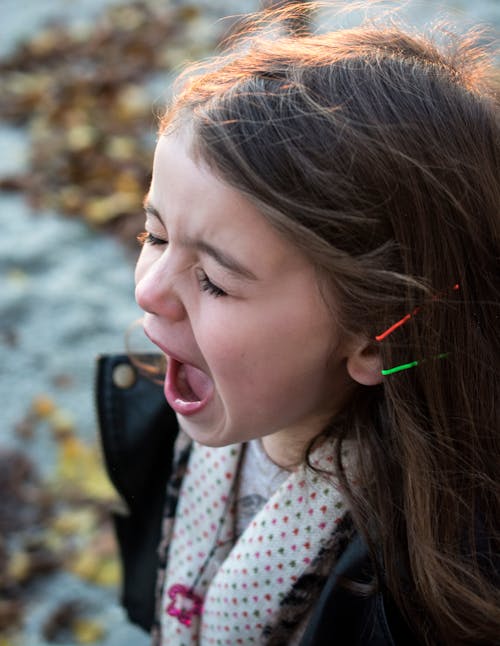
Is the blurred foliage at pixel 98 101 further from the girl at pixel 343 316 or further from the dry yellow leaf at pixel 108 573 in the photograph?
the girl at pixel 343 316

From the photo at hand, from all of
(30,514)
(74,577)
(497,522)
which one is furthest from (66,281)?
(497,522)

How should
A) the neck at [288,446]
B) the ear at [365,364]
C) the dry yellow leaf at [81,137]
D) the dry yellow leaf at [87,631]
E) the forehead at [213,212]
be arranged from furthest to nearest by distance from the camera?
the dry yellow leaf at [81,137] < the dry yellow leaf at [87,631] < the neck at [288,446] < the ear at [365,364] < the forehead at [213,212]

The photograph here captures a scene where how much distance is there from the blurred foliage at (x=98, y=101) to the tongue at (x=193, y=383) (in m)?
1.78

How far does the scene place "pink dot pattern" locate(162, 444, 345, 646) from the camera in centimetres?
123

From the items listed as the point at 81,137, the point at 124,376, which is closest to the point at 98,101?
the point at 81,137

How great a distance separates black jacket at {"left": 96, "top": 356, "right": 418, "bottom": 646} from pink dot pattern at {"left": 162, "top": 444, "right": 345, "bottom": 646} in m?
0.07

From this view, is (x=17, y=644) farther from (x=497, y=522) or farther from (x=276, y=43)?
(x=276, y=43)

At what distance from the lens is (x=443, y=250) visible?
1076 millimetres

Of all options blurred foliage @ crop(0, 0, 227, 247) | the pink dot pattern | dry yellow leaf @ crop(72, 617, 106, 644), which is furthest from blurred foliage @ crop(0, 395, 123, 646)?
blurred foliage @ crop(0, 0, 227, 247)

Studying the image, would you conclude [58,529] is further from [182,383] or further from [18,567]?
[182,383]

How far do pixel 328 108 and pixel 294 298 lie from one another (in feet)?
0.79

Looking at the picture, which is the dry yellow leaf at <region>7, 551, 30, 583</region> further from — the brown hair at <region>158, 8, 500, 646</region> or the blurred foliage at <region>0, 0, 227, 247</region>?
the blurred foliage at <region>0, 0, 227, 247</region>

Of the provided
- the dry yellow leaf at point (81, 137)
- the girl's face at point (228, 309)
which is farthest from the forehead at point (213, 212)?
the dry yellow leaf at point (81, 137)

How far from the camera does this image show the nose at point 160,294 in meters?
1.10
